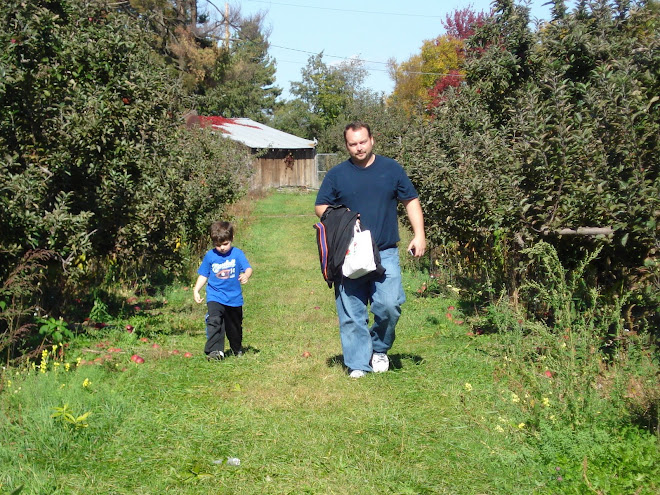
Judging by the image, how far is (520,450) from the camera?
4191 millimetres

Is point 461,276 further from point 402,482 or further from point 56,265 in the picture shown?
point 402,482

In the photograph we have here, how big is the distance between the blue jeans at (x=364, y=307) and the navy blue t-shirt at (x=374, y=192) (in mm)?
183

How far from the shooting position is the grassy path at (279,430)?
3895mm

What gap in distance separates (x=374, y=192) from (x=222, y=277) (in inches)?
75.7

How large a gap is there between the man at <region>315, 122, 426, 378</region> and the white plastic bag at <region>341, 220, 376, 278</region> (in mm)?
207

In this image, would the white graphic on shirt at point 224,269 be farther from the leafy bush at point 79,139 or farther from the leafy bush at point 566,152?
the leafy bush at point 566,152

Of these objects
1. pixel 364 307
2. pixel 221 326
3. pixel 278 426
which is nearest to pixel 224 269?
pixel 221 326

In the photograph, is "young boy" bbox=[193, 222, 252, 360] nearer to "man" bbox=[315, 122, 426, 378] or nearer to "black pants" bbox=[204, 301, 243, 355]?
"black pants" bbox=[204, 301, 243, 355]

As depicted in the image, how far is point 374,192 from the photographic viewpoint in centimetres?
568

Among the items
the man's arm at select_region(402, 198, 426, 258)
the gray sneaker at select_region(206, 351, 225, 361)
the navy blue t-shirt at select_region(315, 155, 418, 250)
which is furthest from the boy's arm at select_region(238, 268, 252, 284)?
the man's arm at select_region(402, 198, 426, 258)

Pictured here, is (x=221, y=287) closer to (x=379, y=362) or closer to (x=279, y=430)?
(x=379, y=362)

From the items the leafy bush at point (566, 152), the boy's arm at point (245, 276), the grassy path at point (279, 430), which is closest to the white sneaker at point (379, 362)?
the grassy path at point (279, 430)

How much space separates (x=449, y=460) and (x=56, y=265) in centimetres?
481

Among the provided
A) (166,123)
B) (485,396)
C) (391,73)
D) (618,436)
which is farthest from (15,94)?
(391,73)
